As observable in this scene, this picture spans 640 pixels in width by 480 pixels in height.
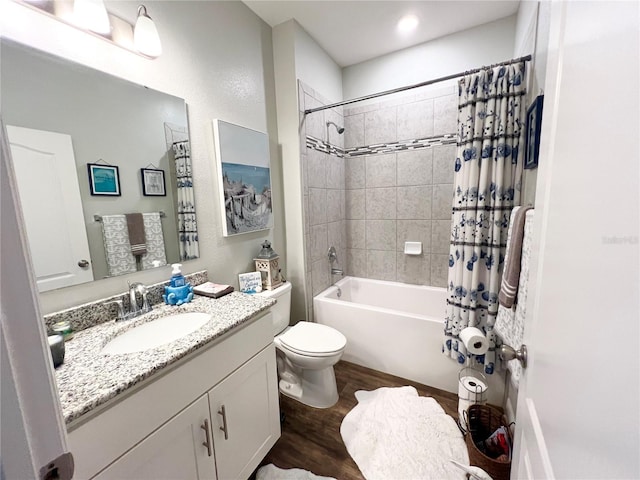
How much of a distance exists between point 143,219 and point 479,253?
1.89m

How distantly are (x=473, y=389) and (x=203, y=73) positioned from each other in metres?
2.41

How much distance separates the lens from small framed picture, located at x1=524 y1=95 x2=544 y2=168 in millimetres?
1230

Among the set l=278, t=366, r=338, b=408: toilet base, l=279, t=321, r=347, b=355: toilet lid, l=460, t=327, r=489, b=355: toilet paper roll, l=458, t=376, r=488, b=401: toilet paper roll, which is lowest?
l=278, t=366, r=338, b=408: toilet base

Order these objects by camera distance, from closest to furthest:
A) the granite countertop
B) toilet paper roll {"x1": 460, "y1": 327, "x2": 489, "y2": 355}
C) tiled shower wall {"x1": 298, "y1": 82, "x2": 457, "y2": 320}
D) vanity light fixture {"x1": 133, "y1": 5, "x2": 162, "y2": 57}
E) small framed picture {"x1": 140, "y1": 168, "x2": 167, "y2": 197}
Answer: the granite countertop < vanity light fixture {"x1": 133, "y1": 5, "x2": 162, "y2": 57} < small framed picture {"x1": 140, "y1": 168, "x2": 167, "y2": 197} < toilet paper roll {"x1": 460, "y1": 327, "x2": 489, "y2": 355} < tiled shower wall {"x1": 298, "y1": 82, "x2": 457, "y2": 320}

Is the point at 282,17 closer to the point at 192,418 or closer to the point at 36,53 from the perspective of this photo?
the point at 36,53

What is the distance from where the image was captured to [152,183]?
1.33 m

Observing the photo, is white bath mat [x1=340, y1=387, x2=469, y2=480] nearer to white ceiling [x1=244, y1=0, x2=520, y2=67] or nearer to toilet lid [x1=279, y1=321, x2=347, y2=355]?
toilet lid [x1=279, y1=321, x2=347, y2=355]

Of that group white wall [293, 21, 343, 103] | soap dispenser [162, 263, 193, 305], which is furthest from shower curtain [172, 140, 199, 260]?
white wall [293, 21, 343, 103]

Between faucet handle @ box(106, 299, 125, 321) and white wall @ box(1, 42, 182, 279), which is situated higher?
white wall @ box(1, 42, 182, 279)

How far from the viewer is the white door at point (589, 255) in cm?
34

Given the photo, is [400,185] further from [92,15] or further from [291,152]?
[92,15]

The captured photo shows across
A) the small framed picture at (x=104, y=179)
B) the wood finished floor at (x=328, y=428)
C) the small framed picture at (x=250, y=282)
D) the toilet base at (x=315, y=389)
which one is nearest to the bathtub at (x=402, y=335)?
the wood finished floor at (x=328, y=428)

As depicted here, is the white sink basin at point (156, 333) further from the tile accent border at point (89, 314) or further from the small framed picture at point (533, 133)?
the small framed picture at point (533, 133)

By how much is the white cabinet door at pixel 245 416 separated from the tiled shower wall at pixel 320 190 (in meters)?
0.98
